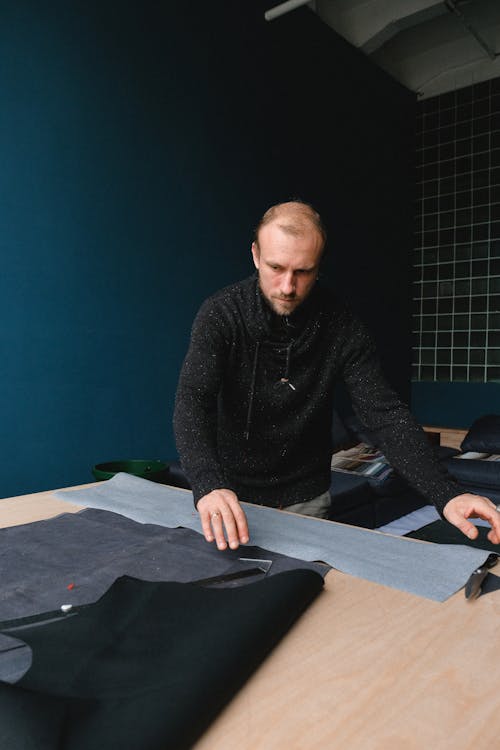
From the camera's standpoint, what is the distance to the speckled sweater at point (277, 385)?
138cm

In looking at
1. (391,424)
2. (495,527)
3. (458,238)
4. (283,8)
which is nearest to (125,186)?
(283,8)

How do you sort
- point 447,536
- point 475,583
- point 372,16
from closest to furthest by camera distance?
point 475,583 → point 447,536 → point 372,16

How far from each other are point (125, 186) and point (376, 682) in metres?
2.82

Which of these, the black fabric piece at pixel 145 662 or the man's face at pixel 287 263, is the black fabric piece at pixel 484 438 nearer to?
the man's face at pixel 287 263

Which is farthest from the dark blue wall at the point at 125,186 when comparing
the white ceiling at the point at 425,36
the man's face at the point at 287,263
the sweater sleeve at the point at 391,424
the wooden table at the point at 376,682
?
the wooden table at the point at 376,682

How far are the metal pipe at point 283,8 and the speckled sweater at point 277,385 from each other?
2.92m

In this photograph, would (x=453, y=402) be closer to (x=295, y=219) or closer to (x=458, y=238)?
(x=458, y=238)

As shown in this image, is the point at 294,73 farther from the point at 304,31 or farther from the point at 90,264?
the point at 90,264

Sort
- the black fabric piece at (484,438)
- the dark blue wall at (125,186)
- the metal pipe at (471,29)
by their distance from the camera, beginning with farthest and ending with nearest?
1. the metal pipe at (471,29)
2. the black fabric piece at (484,438)
3. the dark blue wall at (125,186)

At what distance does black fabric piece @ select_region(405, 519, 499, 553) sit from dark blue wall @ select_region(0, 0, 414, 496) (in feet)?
4.82

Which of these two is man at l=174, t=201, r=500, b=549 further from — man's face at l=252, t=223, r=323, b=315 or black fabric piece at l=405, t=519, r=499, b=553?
black fabric piece at l=405, t=519, r=499, b=553

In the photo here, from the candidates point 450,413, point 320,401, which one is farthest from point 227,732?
point 450,413

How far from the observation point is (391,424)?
1347 millimetres

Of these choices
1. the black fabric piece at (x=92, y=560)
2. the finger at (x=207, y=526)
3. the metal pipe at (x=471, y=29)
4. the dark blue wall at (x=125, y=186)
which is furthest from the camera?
the metal pipe at (x=471, y=29)
